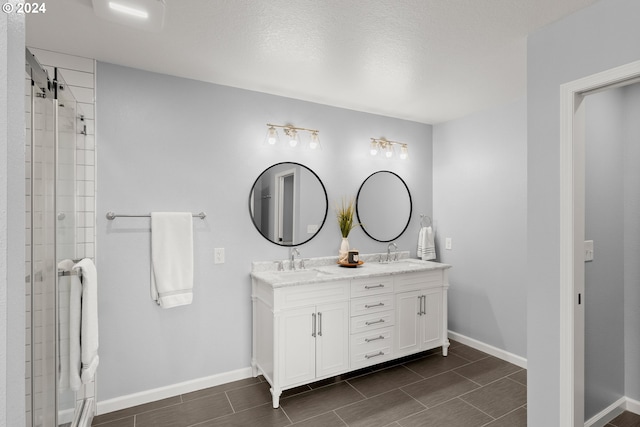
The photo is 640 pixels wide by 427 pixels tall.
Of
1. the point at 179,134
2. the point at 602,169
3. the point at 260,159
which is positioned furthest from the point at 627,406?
the point at 179,134

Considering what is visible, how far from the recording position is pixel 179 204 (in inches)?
103

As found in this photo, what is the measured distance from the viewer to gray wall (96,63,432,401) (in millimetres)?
2412

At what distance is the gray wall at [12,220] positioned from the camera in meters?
0.67

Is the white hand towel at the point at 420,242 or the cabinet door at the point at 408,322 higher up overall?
the white hand towel at the point at 420,242

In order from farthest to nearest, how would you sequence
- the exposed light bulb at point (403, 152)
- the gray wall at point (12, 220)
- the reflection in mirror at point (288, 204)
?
1. the exposed light bulb at point (403, 152)
2. the reflection in mirror at point (288, 204)
3. the gray wall at point (12, 220)

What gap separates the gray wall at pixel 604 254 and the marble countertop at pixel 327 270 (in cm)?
124

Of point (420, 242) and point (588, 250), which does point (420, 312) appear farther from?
point (588, 250)

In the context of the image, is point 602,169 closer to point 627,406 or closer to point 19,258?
point 627,406

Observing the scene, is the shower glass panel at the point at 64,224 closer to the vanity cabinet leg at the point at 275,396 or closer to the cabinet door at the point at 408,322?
the vanity cabinet leg at the point at 275,396

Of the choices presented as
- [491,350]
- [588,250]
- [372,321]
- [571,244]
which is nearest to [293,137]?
[372,321]

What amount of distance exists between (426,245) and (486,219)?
0.67 m

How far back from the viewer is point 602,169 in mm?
2252

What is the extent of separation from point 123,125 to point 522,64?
9.50 feet

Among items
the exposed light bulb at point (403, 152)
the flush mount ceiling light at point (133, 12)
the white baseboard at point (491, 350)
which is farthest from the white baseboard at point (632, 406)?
the flush mount ceiling light at point (133, 12)
